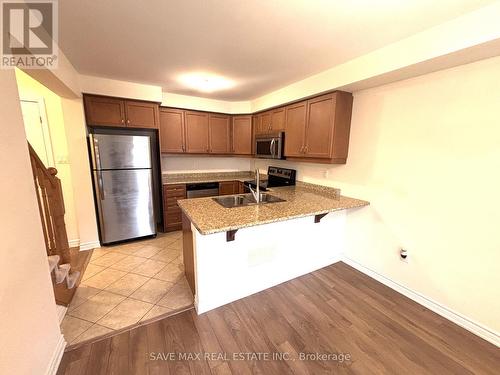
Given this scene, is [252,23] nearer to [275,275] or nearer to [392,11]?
[392,11]

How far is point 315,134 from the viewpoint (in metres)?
2.76

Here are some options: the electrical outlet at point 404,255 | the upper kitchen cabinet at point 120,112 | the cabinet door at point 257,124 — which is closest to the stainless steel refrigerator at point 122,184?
the upper kitchen cabinet at point 120,112

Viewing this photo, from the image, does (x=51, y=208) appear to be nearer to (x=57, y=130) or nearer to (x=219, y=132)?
(x=57, y=130)

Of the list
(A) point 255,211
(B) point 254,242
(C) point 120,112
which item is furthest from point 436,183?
(C) point 120,112

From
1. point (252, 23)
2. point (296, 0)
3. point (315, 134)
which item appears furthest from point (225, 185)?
point (296, 0)

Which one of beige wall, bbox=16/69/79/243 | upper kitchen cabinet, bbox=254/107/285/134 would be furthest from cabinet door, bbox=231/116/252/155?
beige wall, bbox=16/69/79/243

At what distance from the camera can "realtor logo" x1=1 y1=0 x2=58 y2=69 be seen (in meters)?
1.33

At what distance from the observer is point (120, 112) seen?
311 centimetres

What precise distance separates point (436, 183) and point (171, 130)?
3.71 metres

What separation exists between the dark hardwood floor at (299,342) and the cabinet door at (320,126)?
5.58 ft

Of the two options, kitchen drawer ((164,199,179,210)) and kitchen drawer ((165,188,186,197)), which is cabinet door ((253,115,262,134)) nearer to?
kitchen drawer ((165,188,186,197))

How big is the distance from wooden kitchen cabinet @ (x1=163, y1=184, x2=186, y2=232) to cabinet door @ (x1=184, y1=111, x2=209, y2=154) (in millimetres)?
753

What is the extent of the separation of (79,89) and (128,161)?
41.4 inches

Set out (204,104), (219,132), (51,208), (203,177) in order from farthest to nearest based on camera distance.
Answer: (203,177) < (219,132) < (204,104) < (51,208)
